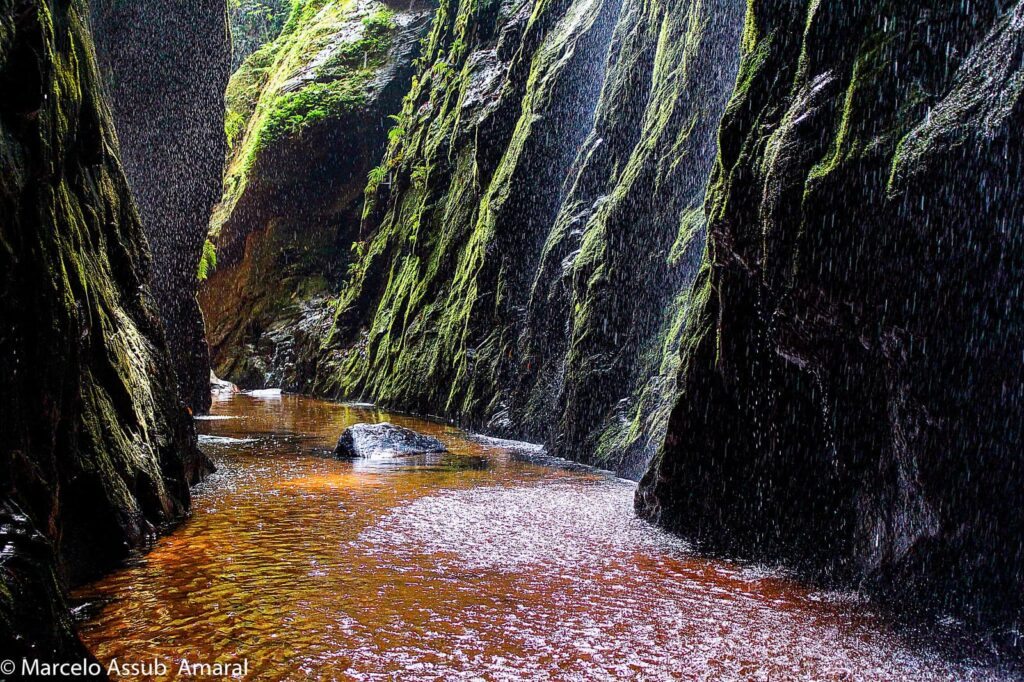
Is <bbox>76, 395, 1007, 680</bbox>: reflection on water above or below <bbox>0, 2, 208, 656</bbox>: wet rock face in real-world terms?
below

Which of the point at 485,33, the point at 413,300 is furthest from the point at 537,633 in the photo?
the point at 485,33

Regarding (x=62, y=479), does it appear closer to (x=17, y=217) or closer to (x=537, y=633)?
(x=17, y=217)

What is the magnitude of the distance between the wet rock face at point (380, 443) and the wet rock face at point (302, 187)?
2129 cm

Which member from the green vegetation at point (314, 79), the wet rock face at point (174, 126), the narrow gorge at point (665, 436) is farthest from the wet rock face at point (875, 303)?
the green vegetation at point (314, 79)

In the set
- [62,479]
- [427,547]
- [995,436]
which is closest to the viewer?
[995,436]

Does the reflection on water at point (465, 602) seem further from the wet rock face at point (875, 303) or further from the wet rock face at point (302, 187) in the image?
the wet rock face at point (302, 187)

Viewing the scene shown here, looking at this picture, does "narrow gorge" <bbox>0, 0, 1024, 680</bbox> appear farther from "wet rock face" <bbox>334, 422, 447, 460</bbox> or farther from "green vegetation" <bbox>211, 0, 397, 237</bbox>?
"green vegetation" <bbox>211, 0, 397, 237</bbox>

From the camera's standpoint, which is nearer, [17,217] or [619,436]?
[17,217]

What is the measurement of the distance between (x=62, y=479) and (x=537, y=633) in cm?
325

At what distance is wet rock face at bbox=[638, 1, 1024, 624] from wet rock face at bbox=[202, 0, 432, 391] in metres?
28.8

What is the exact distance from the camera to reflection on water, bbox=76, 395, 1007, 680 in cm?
448

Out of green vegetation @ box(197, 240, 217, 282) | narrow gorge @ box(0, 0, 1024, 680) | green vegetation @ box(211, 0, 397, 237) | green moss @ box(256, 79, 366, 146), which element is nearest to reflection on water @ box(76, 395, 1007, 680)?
narrow gorge @ box(0, 0, 1024, 680)

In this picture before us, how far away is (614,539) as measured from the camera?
7.39 metres

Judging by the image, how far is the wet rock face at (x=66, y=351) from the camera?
12.8ft
